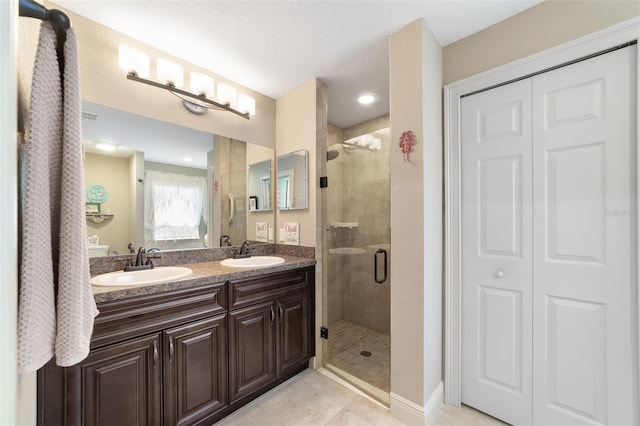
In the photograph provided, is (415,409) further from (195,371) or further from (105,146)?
(105,146)

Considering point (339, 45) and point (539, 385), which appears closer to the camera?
point (539, 385)

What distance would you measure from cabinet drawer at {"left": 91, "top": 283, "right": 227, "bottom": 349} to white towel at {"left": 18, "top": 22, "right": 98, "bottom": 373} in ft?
1.94

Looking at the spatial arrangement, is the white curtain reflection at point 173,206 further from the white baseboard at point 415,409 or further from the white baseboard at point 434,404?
the white baseboard at point 434,404

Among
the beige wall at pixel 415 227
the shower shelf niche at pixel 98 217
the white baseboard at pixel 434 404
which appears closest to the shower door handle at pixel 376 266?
the beige wall at pixel 415 227

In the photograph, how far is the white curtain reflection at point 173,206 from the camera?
179 centimetres

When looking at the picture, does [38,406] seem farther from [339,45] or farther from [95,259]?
[339,45]

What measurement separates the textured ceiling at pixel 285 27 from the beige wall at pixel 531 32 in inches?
2.3

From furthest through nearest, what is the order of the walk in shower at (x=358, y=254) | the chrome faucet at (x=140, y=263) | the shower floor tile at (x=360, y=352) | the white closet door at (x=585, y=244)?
the walk in shower at (x=358, y=254)
the shower floor tile at (x=360, y=352)
the chrome faucet at (x=140, y=263)
the white closet door at (x=585, y=244)

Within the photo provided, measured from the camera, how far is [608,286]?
123 cm

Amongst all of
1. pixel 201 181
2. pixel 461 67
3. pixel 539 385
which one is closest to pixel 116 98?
pixel 201 181

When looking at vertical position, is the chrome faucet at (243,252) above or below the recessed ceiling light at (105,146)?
below

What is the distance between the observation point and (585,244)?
1281 mm

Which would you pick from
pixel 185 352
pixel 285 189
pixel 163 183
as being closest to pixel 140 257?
pixel 163 183

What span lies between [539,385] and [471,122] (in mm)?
1611
